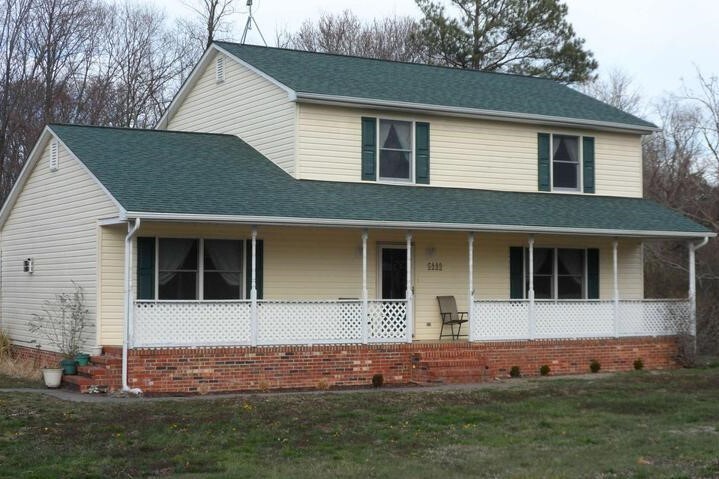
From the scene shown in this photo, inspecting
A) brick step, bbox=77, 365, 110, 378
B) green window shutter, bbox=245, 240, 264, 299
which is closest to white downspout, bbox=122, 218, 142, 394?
brick step, bbox=77, 365, 110, 378

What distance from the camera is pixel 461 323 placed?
22297 mm

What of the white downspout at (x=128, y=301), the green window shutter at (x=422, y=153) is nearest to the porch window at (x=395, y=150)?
the green window shutter at (x=422, y=153)

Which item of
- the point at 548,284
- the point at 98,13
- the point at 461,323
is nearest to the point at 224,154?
the point at 461,323

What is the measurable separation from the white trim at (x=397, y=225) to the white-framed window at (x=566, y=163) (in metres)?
2.32

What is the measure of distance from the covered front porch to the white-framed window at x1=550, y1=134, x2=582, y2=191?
140cm

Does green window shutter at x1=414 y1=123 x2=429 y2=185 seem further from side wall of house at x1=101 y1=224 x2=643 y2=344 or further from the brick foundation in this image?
the brick foundation

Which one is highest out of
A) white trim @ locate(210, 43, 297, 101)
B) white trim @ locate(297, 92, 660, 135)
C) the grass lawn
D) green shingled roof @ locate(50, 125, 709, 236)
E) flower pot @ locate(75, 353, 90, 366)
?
white trim @ locate(210, 43, 297, 101)

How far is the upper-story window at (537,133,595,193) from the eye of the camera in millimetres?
24078

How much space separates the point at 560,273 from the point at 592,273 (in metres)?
0.83

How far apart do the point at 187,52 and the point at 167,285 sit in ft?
79.9

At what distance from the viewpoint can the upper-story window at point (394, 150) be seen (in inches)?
862

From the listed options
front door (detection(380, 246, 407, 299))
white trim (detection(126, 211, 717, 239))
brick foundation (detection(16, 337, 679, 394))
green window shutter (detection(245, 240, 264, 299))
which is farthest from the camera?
front door (detection(380, 246, 407, 299))

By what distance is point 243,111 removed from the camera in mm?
23281

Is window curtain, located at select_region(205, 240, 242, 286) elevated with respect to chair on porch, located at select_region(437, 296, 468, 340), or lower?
elevated
